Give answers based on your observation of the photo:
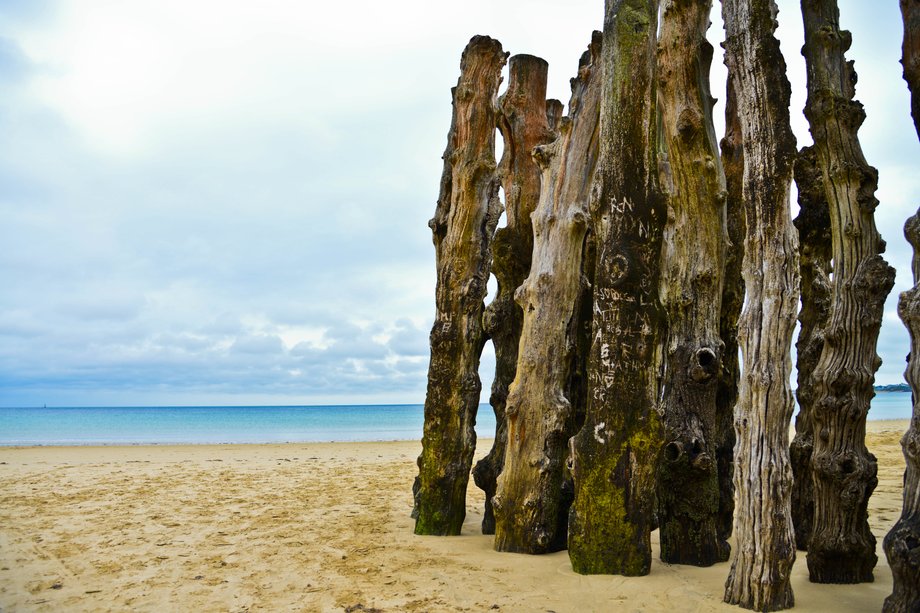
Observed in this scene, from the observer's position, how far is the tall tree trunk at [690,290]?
5.55 metres

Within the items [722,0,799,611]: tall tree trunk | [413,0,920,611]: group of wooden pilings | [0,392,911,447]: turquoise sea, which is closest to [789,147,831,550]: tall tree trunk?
[413,0,920,611]: group of wooden pilings

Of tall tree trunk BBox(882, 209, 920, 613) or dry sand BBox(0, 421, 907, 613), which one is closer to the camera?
tall tree trunk BBox(882, 209, 920, 613)

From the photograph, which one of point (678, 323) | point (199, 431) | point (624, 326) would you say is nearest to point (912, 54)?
point (678, 323)

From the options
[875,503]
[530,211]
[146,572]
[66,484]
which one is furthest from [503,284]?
[66,484]

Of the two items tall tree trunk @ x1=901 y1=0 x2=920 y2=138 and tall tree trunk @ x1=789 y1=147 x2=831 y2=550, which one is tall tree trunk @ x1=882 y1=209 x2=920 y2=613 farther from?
tall tree trunk @ x1=789 y1=147 x2=831 y2=550

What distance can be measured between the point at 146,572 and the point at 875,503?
26.9 ft

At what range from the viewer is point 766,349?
174 inches

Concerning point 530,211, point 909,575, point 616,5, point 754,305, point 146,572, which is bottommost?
point 146,572

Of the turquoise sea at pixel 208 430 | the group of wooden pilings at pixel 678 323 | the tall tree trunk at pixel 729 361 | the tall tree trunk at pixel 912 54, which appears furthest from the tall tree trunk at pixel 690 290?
the turquoise sea at pixel 208 430

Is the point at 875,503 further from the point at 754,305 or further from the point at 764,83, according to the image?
the point at 764,83

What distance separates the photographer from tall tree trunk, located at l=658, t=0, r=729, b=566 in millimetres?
5547

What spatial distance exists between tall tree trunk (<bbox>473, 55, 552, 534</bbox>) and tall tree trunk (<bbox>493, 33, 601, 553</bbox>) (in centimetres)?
74

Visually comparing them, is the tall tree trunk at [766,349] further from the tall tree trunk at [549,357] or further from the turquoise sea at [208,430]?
the turquoise sea at [208,430]

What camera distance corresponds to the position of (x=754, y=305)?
4.52m
